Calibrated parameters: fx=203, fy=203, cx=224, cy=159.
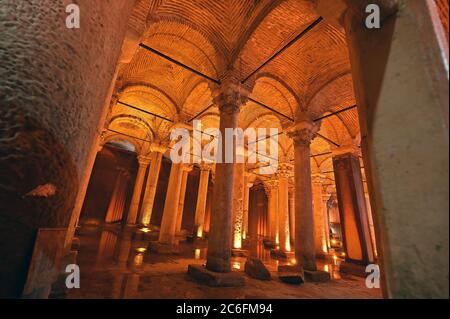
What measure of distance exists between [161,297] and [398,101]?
3605 millimetres

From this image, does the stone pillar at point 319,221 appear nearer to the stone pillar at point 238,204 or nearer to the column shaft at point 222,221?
the stone pillar at point 238,204

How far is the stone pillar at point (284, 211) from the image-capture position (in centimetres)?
995

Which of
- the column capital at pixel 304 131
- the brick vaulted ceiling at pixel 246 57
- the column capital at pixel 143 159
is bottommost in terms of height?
the column capital at pixel 304 131

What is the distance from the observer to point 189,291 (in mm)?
3404

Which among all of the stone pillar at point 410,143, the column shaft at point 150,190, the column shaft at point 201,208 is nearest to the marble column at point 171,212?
the column shaft at point 150,190

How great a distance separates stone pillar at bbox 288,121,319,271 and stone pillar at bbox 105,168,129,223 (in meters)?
14.1

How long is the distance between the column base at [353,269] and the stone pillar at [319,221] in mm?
3223

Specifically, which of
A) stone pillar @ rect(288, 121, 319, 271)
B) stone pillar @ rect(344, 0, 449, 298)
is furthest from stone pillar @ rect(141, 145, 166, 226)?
stone pillar @ rect(344, 0, 449, 298)

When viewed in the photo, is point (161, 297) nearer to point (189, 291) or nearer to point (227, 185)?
point (189, 291)

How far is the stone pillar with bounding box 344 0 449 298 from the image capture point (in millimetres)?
1040

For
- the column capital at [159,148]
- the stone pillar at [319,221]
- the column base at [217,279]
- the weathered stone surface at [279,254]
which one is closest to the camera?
the column base at [217,279]

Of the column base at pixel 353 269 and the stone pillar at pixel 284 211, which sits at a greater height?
the stone pillar at pixel 284 211

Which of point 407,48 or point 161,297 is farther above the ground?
point 407,48

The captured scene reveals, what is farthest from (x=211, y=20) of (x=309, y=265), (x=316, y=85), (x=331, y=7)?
(x=309, y=265)
